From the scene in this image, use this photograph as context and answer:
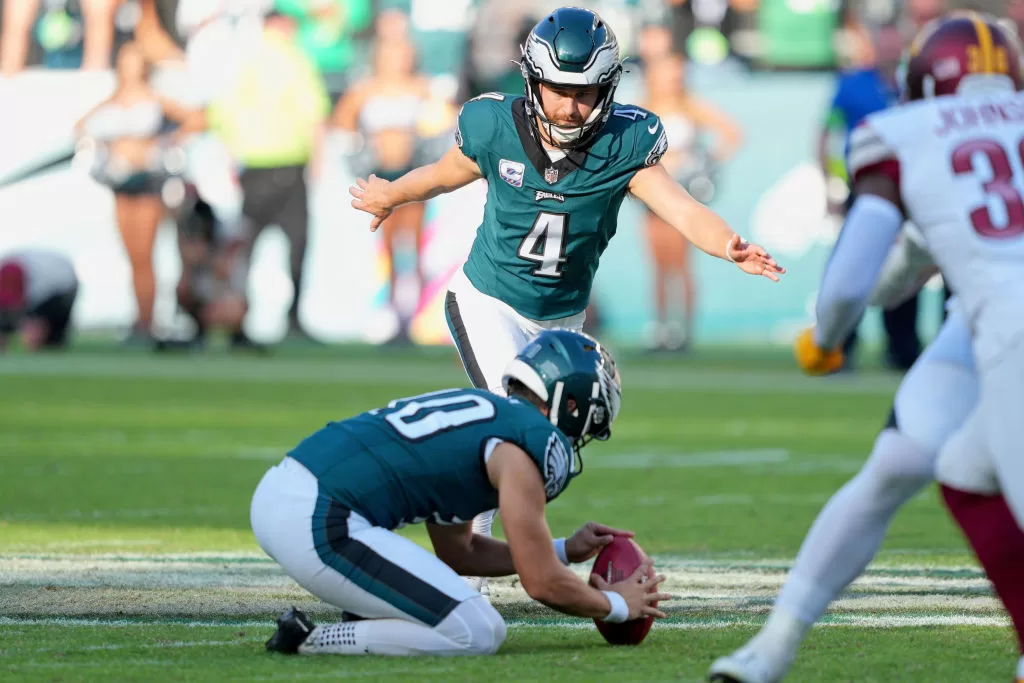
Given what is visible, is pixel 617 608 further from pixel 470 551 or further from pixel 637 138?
pixel 637 138

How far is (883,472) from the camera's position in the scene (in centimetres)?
399

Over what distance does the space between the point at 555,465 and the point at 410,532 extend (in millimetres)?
2951

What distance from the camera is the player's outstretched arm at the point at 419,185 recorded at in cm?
629

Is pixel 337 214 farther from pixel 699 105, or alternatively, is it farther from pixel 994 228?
pixel 994 228

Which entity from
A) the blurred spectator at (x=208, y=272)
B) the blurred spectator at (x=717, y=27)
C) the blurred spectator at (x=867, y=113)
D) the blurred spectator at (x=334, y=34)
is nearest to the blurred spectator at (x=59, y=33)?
the blurred spectator at (x=334, y=34)

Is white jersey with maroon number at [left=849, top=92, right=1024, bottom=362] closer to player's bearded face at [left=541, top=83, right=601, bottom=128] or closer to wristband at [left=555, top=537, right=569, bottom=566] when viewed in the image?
wristband at [left=555, top=537, right=569, bottom=566]

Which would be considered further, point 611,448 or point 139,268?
point 139,268

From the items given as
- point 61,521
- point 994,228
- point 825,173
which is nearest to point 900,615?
point 994,228

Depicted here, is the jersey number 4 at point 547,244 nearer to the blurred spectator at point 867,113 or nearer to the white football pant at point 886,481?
the white football pant at point 886,481

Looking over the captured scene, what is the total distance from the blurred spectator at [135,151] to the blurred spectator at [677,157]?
456 cm

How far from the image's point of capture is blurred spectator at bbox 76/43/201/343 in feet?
59.3

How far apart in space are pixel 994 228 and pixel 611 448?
23.1 ft

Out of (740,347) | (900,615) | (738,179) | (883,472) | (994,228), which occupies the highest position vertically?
(994,228)

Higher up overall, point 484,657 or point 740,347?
point 484,657
